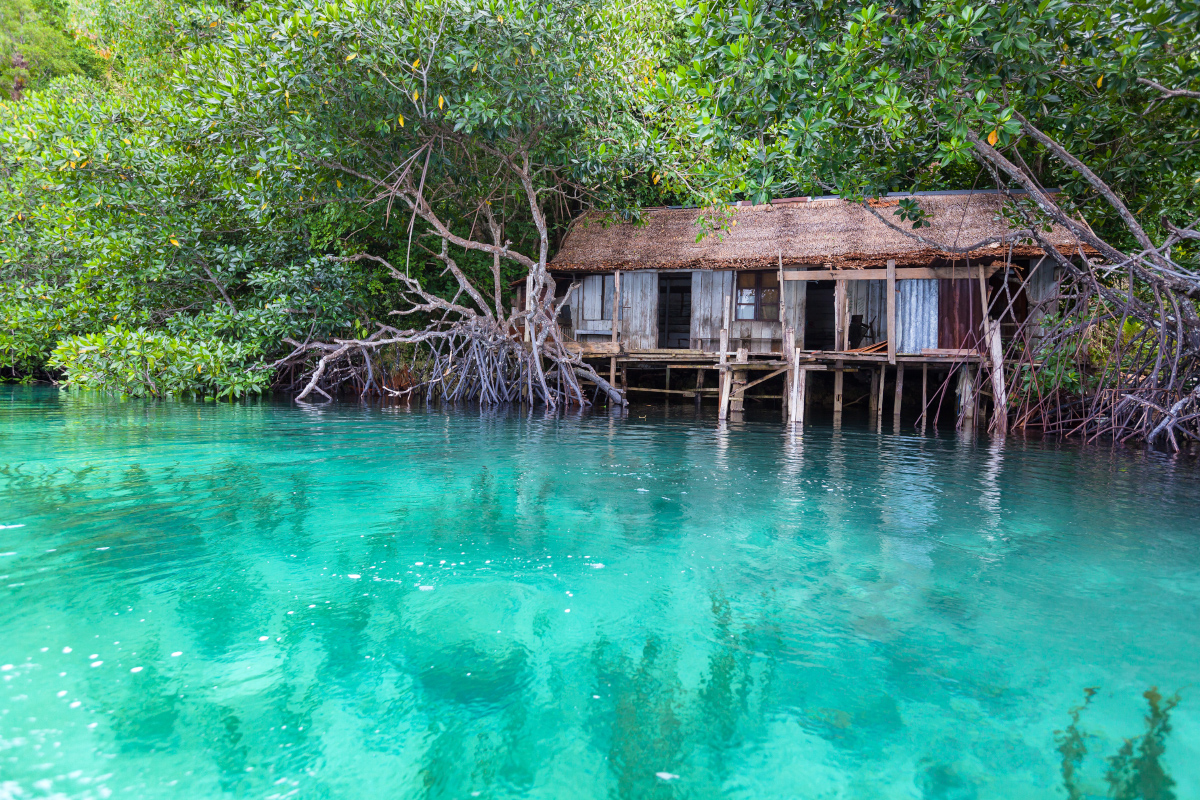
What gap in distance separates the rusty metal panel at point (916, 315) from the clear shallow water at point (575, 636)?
8.03 m

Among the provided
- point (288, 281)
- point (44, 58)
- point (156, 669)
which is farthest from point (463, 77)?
point (44, 58)

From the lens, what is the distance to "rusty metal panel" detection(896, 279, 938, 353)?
44.0ft

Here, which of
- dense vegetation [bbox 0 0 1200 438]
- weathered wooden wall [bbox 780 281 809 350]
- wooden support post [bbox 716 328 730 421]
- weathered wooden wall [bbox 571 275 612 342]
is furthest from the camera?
weathered wooden wall [bbox 571 275 612 342]

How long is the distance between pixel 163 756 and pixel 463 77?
1018cm

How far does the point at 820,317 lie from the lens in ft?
63.0

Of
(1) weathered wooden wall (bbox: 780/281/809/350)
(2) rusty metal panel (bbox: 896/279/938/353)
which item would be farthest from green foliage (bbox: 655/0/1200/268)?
(1) weathered wooden wall (bbox: 780/281/809/350)

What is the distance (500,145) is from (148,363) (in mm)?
7059

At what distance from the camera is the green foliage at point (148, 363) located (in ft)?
39.6

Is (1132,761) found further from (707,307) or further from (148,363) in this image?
(148,363)

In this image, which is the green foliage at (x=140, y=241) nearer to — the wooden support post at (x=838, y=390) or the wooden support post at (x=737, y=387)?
the wooden support post at (x=737, y=387)

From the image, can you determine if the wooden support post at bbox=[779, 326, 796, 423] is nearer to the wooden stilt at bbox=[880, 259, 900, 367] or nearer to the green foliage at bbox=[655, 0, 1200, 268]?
the wooden stilt at bbox=[880, 259, 900, 367]

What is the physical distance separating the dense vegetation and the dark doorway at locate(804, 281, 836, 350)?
3036mm

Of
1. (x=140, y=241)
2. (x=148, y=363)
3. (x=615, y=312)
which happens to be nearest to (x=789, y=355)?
(x=615, y=312)

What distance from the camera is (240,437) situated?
26.0 ft
